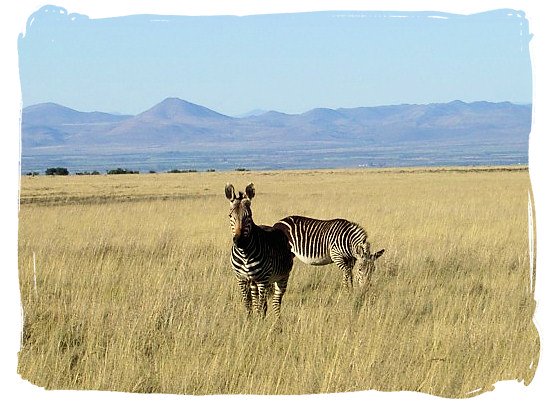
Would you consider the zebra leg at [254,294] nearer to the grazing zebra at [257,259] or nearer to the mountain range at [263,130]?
the grazing zebra at [257,259]

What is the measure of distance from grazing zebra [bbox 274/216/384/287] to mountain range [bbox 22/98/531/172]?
0.91 meters

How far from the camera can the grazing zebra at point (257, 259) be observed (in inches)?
226

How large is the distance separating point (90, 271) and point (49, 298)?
1.72 meters

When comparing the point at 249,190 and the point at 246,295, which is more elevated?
the point at 249,190

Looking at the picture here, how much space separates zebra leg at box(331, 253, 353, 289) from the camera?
766 centimetres

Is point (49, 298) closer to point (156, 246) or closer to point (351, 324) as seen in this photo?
point (351, 324)

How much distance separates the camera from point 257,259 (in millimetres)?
6285

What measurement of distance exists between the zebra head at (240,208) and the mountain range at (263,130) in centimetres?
75

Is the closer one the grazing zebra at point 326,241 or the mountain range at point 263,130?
the mountain range at point 263,130

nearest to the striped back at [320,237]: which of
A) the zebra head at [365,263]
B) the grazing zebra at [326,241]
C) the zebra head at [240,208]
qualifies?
the grazing zebra at [326,241]

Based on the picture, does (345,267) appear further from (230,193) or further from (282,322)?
(230,193)

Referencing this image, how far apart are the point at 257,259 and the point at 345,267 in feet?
5.78

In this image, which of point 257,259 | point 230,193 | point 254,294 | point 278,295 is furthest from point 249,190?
point 278,295

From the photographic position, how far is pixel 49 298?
689cm
